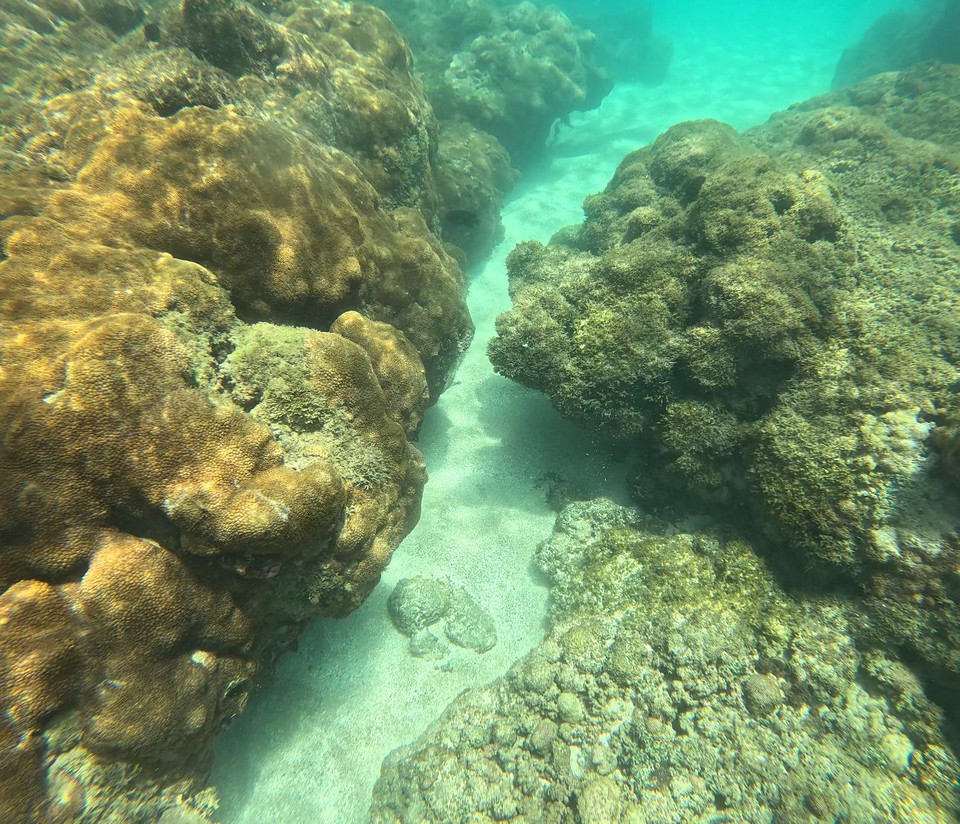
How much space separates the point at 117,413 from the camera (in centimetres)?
312

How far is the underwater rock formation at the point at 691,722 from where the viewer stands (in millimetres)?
4031

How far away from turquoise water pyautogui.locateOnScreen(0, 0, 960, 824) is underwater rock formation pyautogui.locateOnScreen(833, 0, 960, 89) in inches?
645

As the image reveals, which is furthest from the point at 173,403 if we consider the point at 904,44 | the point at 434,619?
the point at 904,44

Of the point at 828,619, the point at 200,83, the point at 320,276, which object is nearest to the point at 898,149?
the point at 828,619

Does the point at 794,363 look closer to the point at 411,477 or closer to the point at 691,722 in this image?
the point at 691,722

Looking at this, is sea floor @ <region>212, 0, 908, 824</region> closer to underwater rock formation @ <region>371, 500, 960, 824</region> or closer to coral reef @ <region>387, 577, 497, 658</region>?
coral reef @ <region>387, 577, 497, 658</region>

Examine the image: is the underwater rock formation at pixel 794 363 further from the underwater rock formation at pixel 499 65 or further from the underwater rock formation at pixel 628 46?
the underwater rock formation at pixel 628 46

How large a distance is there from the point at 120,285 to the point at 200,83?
130 inches

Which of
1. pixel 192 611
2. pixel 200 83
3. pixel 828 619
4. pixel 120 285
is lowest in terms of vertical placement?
pixel 192 611

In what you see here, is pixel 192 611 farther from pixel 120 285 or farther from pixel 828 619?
pixel 828 619

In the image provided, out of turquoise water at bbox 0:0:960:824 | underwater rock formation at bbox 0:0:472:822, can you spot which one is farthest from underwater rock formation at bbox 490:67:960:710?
underwater rock formation at bbox 0:0:472:822

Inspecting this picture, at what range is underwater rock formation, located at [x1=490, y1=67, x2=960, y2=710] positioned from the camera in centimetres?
452

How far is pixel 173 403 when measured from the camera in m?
3.32

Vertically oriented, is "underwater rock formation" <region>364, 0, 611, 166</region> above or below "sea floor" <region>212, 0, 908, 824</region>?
above
